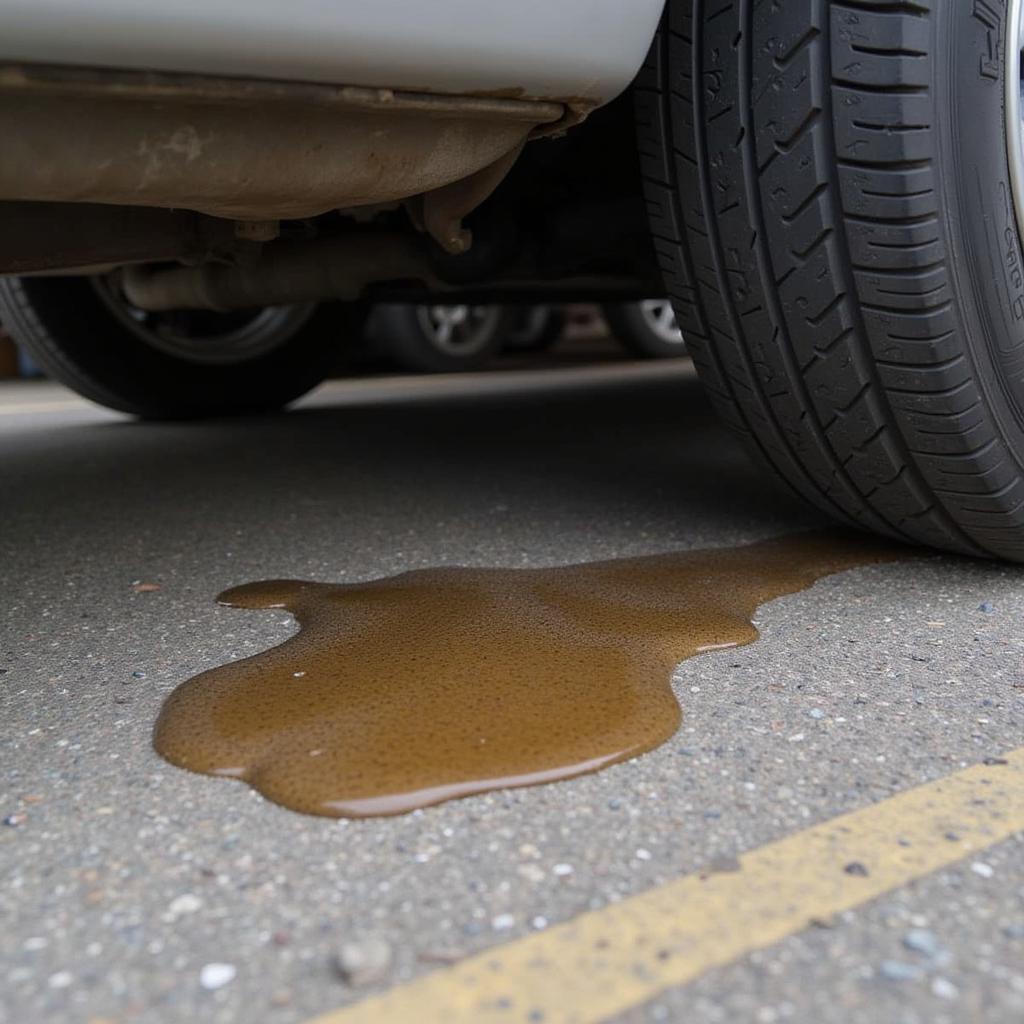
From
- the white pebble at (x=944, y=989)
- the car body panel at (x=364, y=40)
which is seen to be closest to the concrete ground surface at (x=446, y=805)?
the white pebble at (x=944, y=989)

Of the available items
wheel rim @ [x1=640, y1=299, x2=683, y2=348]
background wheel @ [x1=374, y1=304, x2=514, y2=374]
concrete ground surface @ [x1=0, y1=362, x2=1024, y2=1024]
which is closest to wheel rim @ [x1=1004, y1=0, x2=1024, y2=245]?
concrete ground surface @ [x1=0, y1=362, x2=1024, y2=1024]

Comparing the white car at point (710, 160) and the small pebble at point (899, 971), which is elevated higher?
the white car at point (710, 160)

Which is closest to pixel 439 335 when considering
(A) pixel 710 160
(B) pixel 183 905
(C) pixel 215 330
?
(C) pixel 215 330

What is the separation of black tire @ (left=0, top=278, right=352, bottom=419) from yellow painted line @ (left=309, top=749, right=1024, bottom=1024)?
111 inches

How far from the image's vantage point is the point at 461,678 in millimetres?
1266

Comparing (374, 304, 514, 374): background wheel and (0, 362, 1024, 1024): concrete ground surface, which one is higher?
(0, 362, 1024, 1024): concrete ground surface

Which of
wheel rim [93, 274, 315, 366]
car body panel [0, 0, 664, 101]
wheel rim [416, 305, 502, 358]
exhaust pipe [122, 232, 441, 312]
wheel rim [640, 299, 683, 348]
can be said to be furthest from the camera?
wheel rim [640, 299, 683, 348]

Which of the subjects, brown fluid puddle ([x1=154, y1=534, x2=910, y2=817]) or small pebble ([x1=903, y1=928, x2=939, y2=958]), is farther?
brown fluid puddle ([x1=154, y1=534, x2=910, y2=817])

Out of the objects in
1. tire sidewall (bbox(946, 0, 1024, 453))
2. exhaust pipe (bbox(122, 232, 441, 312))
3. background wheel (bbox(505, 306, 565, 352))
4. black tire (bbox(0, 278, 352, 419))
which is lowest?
background wheel (bbox(505, 306, 565, 352))

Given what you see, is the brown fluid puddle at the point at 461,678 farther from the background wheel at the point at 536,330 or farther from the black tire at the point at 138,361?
the background wheel at the point at 536,330

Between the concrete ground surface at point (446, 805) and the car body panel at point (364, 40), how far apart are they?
0.72m

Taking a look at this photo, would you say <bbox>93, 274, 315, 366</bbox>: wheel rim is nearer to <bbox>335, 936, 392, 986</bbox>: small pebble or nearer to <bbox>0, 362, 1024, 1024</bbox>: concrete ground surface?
<bbox>0, 362, 1024, 1024</bbox>: concrete ground surface

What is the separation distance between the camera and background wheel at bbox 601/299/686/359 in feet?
20.0

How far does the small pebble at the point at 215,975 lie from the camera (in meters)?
0.74
